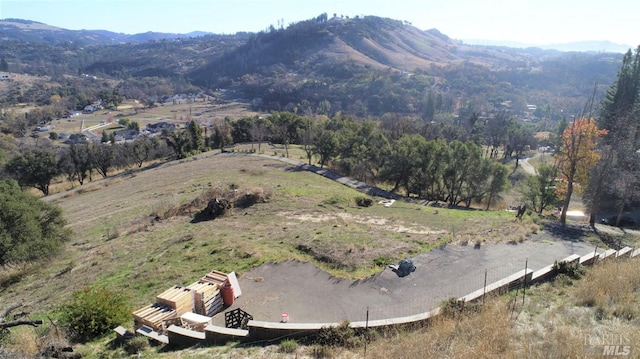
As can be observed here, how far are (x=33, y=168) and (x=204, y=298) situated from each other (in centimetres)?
4502

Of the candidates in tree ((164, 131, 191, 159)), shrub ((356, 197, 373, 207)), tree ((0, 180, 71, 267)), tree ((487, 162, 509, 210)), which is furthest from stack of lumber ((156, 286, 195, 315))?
tree ((164, 131, 191, 159))

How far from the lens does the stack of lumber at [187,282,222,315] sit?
12.6 metres

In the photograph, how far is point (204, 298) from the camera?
12641 millimetres

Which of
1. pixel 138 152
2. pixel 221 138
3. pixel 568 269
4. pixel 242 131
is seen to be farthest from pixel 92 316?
pixel 242 131

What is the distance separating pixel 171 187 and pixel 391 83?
449ft

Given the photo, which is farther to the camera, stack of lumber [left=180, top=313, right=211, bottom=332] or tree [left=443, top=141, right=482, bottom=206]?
tree [left=443, top=141, right=482, bottom=206]

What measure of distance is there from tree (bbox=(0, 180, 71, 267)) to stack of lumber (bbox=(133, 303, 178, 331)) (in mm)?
11193

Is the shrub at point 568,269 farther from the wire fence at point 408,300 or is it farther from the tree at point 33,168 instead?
the tree at point 33,168

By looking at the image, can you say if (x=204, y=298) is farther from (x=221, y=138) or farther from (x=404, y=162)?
(x=221, y=138)

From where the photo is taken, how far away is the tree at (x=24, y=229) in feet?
59.5

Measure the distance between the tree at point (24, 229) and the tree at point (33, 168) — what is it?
28366 mm

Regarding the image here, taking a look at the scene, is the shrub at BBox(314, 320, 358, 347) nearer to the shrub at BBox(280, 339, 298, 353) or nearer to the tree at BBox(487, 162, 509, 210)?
the shrub at BBox(280, 339, 298, 353)

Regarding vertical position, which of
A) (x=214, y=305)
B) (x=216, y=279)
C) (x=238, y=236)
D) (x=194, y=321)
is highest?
(x=216, y=279)

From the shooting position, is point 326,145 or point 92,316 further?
point 326,145
